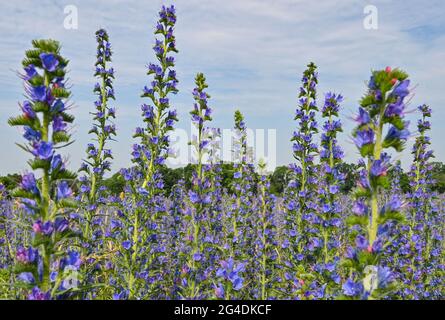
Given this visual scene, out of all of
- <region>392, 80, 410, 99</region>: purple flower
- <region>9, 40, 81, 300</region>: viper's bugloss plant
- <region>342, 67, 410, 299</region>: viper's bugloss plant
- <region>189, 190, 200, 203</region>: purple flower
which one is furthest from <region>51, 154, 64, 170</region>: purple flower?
<region>189, 190, 200, 203</region>: purple flower

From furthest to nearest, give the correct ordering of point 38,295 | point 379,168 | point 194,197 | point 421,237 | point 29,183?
1. point 421,237
2. point 194,197
3. point 379,168
4. point 29,183
5. point 38,295

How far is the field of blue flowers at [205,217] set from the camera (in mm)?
3314

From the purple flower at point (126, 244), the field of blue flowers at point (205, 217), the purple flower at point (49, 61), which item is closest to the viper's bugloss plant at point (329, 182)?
the field of blue flowers at point (205, 217)

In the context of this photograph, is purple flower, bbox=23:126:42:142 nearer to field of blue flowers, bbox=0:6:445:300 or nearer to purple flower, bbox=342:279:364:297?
field of blue flowers, bbox=0:6:445:300

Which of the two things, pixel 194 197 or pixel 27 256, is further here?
pixel 194 197

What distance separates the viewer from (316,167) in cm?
757

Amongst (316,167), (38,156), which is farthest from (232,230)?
(38,156)

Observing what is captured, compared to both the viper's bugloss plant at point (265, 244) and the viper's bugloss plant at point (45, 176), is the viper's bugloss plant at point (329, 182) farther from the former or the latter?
the viper's bugloss plant at point (45, 176)

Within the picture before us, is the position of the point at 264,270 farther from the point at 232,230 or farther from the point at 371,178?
the point at 371,178

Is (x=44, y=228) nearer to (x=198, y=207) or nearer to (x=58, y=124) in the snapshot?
(x=58, y=124)

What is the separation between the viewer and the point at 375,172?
3385mm

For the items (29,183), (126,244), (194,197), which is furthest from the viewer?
(194,197)

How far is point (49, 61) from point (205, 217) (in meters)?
3.79

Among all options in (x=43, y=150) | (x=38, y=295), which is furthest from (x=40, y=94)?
(x=38, y=295)
